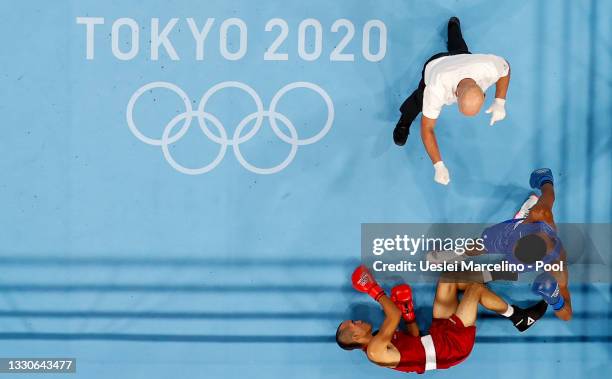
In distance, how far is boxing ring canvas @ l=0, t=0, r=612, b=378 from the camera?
17.2 ft

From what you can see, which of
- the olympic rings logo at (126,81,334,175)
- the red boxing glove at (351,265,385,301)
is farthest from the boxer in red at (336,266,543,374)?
the olympic rings logo at (126,81,334,175)

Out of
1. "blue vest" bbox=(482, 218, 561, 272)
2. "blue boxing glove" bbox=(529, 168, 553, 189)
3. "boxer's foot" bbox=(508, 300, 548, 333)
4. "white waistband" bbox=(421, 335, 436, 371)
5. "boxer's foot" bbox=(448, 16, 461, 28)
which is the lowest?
"white waistband" bbox=(421, 335, 436, 371)

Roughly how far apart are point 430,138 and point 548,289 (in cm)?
161

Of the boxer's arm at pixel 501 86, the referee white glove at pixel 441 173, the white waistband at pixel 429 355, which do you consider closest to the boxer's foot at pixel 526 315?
the white waistband at pixel 429 355

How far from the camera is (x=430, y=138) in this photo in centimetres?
484

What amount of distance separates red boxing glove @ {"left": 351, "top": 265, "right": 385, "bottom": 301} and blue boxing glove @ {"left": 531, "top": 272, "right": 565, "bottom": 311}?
130 cm

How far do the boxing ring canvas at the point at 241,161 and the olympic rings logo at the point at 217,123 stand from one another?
1cm

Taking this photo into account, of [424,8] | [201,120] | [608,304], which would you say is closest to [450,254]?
[608,304]

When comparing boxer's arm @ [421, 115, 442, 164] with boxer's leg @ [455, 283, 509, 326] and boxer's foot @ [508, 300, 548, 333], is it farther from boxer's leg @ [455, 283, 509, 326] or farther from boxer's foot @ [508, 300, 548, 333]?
boxer's foot @ [508, 300, 548, 333]

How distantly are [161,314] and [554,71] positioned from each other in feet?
13.8

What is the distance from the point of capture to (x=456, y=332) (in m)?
5.18

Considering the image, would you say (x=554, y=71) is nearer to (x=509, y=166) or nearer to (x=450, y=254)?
(x=509, y=166)

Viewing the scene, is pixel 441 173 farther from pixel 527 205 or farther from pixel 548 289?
pixel 548 289

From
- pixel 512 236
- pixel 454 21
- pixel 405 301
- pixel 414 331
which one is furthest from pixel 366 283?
pixel 454 21
